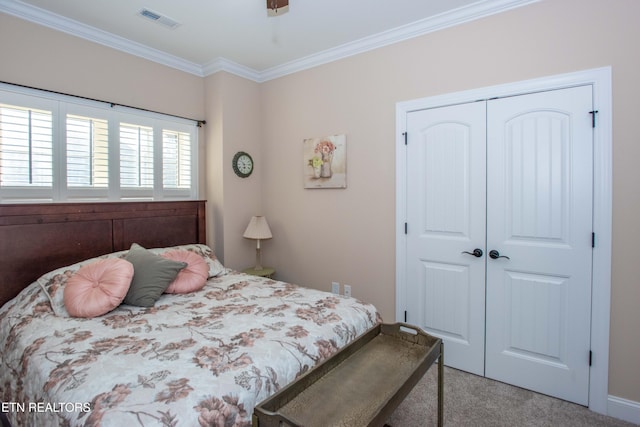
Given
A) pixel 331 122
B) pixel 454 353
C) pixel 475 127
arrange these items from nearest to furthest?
pixel 475 127 → pixel 454 353 → pixel 331 122

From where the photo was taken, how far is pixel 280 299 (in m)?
2.34

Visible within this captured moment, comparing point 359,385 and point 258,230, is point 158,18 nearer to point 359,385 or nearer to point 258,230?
point 258,230

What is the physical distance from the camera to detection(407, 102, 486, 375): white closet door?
2.60 m

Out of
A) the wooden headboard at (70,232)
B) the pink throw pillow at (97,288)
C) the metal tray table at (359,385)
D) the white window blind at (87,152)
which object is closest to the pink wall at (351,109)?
the white window blind at (87,152)

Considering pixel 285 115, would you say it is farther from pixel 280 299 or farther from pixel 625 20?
pixel 625 20

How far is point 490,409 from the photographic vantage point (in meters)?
2.20

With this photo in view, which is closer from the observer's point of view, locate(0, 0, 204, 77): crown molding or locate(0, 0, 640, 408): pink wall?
locate(0, 0, 640, 408): pink wall

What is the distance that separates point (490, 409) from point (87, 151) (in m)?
3.61

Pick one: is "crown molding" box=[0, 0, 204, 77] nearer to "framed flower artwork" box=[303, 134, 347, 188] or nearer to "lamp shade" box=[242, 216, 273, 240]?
"framed flower artwork" box=[303, 134, 347, 188]

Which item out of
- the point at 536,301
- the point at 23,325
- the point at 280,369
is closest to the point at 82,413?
the point at 280,369

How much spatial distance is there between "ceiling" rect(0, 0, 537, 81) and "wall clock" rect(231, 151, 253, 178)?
3.07 feet

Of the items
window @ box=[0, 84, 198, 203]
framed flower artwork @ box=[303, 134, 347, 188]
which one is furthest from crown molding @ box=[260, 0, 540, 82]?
window @ box=[0, 84, 198, 203]

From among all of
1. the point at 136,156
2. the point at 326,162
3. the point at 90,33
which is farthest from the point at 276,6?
the point at 136,156

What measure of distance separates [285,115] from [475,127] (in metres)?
1.99
